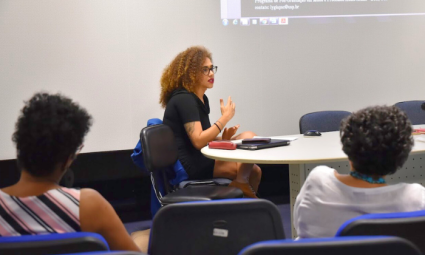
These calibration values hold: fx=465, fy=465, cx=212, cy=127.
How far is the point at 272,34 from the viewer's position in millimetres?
4016

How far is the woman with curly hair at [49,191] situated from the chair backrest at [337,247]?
0.49 m

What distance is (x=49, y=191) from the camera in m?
1.25

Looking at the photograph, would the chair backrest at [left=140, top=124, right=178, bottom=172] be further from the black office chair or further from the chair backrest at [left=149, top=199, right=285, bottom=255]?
the chair backrest at [left=149, top=199, right=285, bottom=255]

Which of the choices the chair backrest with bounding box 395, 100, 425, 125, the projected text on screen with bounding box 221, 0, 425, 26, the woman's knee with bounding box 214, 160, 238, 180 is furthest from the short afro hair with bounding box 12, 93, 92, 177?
the chair backrest with bounding box 395, 100, 425, 125

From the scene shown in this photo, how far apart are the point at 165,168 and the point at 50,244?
75.5 inches

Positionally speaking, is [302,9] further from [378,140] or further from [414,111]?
[378,140]

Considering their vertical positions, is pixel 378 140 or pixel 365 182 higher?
pixel 378 140

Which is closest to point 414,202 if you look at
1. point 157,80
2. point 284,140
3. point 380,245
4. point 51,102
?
point 380,245

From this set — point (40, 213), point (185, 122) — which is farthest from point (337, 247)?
point (185, 122)

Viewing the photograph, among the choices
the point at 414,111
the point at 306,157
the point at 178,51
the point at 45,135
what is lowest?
the point at 414,111

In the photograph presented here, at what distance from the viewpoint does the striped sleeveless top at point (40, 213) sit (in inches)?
47.4

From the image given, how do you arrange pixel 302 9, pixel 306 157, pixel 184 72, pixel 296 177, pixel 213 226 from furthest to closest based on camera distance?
pixel 302 9 → pixel 184 72 → pixel 296 177 → pixel 306 157 → pixel 213 226

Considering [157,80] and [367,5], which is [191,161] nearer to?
[157,80]

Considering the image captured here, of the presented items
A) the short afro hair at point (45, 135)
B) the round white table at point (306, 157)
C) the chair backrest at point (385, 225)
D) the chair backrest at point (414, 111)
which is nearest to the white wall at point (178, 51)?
the chair backrest at point (414, 111)
